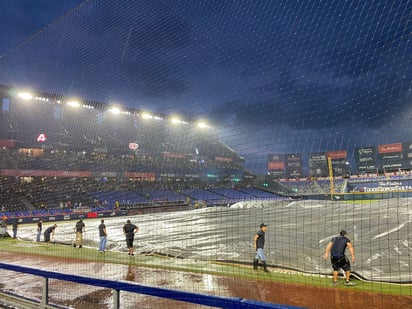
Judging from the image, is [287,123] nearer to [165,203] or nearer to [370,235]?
[370,235]

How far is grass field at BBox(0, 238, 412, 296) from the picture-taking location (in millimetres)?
6879

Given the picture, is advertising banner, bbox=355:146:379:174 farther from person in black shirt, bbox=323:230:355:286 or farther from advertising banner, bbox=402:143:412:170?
person in black shirt, bbox=323:230:355:286

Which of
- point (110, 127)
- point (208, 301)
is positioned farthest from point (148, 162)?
point (208, 301)

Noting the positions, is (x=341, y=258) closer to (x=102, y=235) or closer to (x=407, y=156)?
(x=102, y=235)

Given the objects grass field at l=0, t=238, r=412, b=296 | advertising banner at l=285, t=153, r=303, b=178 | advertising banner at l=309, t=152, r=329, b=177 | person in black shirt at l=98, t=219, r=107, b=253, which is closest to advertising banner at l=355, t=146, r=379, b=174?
advertising banner at l=309, t=152, r=329, b=177

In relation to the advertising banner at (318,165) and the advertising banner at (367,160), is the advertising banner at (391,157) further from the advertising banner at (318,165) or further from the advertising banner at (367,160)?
the advertising banner at (318,165)

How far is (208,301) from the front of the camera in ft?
8.49

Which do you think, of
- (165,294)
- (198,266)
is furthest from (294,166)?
(165,294)

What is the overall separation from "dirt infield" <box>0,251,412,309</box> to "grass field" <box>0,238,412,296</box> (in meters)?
0.37

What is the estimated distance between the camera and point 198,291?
6742 millimetres

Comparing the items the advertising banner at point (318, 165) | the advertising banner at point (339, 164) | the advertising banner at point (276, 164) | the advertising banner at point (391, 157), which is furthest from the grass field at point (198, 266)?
the advertising banner at point (276, 164)

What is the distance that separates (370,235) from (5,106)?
117 feet

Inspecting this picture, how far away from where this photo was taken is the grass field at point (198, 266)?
6.88 meters

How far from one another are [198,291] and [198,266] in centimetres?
261
